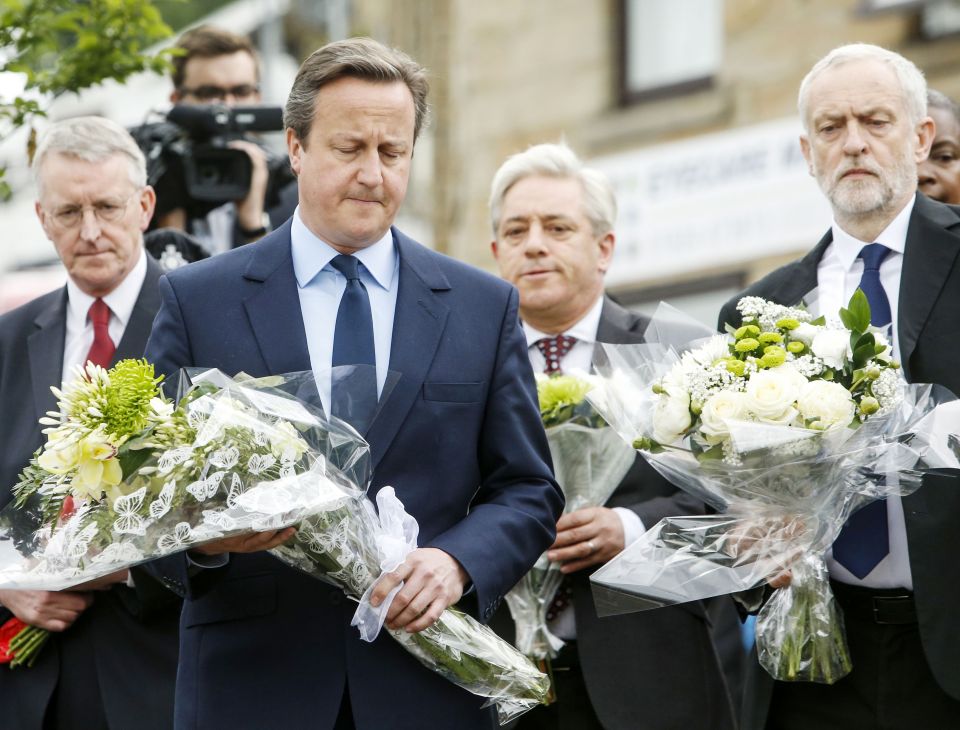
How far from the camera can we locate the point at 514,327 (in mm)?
4273

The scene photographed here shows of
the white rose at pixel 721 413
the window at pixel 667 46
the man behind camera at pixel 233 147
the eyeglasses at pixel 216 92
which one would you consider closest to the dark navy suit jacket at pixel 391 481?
the white rose at pixel 721 413

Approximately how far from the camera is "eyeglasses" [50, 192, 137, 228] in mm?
5301

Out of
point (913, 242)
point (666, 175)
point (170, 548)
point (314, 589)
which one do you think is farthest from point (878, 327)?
point (666, 175)

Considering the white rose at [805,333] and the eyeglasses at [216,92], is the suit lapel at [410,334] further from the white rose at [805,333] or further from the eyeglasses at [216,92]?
the eyeglasses at [216,92]

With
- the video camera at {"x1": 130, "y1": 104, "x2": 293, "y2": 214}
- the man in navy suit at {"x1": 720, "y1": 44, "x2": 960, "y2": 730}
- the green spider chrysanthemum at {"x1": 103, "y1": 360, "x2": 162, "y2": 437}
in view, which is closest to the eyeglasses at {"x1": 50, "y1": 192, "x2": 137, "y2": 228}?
the video camera at {"x1": 130, "y1": 104, "x2": 293, "y2": 214}

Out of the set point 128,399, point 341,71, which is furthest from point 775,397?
point 128,399

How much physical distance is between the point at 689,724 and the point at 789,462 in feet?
4.11

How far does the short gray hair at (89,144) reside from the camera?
5.34 metres

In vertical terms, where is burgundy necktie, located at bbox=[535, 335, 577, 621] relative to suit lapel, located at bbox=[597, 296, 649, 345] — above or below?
below

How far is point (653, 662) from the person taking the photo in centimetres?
507

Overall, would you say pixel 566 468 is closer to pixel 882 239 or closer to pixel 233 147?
pixel 882 239

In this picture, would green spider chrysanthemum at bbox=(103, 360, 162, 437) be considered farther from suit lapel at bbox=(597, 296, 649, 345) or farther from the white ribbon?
suit lapel at bbox=(597, 296, 649, 345)

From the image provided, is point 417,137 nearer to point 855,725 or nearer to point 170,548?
point 170,548

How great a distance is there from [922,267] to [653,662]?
148 centimetres
